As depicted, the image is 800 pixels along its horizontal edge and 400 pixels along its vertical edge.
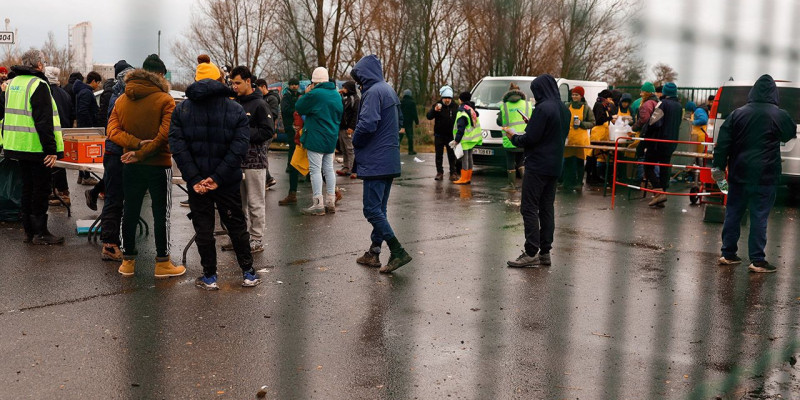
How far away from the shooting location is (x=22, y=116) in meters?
7.12

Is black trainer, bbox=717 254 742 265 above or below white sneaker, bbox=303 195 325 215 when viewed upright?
below

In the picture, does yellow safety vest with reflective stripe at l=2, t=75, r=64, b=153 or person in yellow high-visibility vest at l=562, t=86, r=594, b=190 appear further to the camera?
person in yellow high-visibility vest at l=562, t=86, r=594, b=190

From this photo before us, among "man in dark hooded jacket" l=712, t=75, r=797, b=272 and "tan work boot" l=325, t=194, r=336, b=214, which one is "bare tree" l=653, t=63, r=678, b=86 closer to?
"man in dark hooded jacket" l=712, t=75, r=797, b=272

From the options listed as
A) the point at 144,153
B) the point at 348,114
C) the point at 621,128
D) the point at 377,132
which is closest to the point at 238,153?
the point at 144,153

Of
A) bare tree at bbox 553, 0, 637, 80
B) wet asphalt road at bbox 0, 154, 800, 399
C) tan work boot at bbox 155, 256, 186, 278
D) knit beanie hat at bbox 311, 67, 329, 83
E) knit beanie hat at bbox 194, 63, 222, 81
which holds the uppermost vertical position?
knit beanie hat at bbox 194, 63, 222, 81

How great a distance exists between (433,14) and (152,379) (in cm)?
278

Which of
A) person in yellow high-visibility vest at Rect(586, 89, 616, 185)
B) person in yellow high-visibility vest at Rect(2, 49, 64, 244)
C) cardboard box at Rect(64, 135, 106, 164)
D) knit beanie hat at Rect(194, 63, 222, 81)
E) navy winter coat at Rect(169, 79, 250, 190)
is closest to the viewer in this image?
knit beanie hat at Rect(194, 63, 222, 81)

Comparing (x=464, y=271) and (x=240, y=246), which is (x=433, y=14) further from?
(x=464, y=271)

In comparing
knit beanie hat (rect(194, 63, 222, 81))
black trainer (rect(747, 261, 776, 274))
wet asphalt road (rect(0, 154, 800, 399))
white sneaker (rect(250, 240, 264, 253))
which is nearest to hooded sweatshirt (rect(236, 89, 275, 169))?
white sneaker (rect(250, 240, 264, 253))

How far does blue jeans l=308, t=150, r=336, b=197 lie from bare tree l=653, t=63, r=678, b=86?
7.49 m

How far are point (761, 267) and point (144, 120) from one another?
515cm

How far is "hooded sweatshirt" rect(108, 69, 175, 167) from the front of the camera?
6.03 meters

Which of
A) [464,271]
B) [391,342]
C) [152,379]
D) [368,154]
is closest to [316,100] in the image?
[368,154]

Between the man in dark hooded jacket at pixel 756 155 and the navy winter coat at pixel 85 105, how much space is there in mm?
8320
